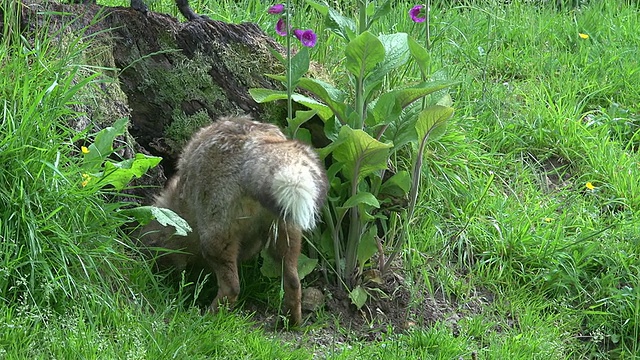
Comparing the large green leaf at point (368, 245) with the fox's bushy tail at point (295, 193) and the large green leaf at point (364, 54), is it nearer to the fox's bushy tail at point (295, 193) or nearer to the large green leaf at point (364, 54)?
the large green leaf at point (364, 54)

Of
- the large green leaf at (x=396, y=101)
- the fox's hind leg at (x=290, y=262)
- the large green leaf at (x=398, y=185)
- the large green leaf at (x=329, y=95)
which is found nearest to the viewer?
the fox's hind leg at (x=290, y=262)

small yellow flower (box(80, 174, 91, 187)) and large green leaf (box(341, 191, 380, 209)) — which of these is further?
large green leaf (box(341, 191, 380, 209))

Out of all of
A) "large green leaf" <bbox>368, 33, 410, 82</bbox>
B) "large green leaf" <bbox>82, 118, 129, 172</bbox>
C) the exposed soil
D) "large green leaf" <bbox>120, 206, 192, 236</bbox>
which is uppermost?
"large green leaf" <bbox>368, 33, 410, 82</bbox>

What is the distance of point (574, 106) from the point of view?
6.28m

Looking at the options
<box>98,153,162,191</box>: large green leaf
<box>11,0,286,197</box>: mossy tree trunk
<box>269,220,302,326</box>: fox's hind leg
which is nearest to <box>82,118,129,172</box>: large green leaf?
<box>98,153,162,191</box>: large green leaf

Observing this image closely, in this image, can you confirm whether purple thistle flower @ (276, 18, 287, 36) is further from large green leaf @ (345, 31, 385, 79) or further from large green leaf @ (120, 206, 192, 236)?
large green leaf @ (120, 206, 192, 236)

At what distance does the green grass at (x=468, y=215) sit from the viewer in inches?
156

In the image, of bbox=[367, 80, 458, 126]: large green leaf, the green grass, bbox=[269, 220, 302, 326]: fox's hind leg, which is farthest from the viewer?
bbox=[367, 80, 458, 126]: large green leaf

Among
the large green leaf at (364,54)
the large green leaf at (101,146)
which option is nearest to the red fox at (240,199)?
the large green leaf at (101,146)

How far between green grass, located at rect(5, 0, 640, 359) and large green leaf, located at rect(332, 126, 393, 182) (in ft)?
2.22

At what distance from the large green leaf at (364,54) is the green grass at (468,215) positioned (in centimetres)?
106

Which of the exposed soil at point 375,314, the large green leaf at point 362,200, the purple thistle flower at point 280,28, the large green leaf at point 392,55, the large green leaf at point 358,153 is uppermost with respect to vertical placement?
the purple thistle flower at point 280,28

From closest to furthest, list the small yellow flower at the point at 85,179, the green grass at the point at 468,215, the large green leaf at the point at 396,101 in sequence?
the green grass at the point at 468,215 < the small yellow flower at the point at 85,179 < the large green leaf at the point at 396,101

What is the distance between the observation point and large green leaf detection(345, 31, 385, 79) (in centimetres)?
428
